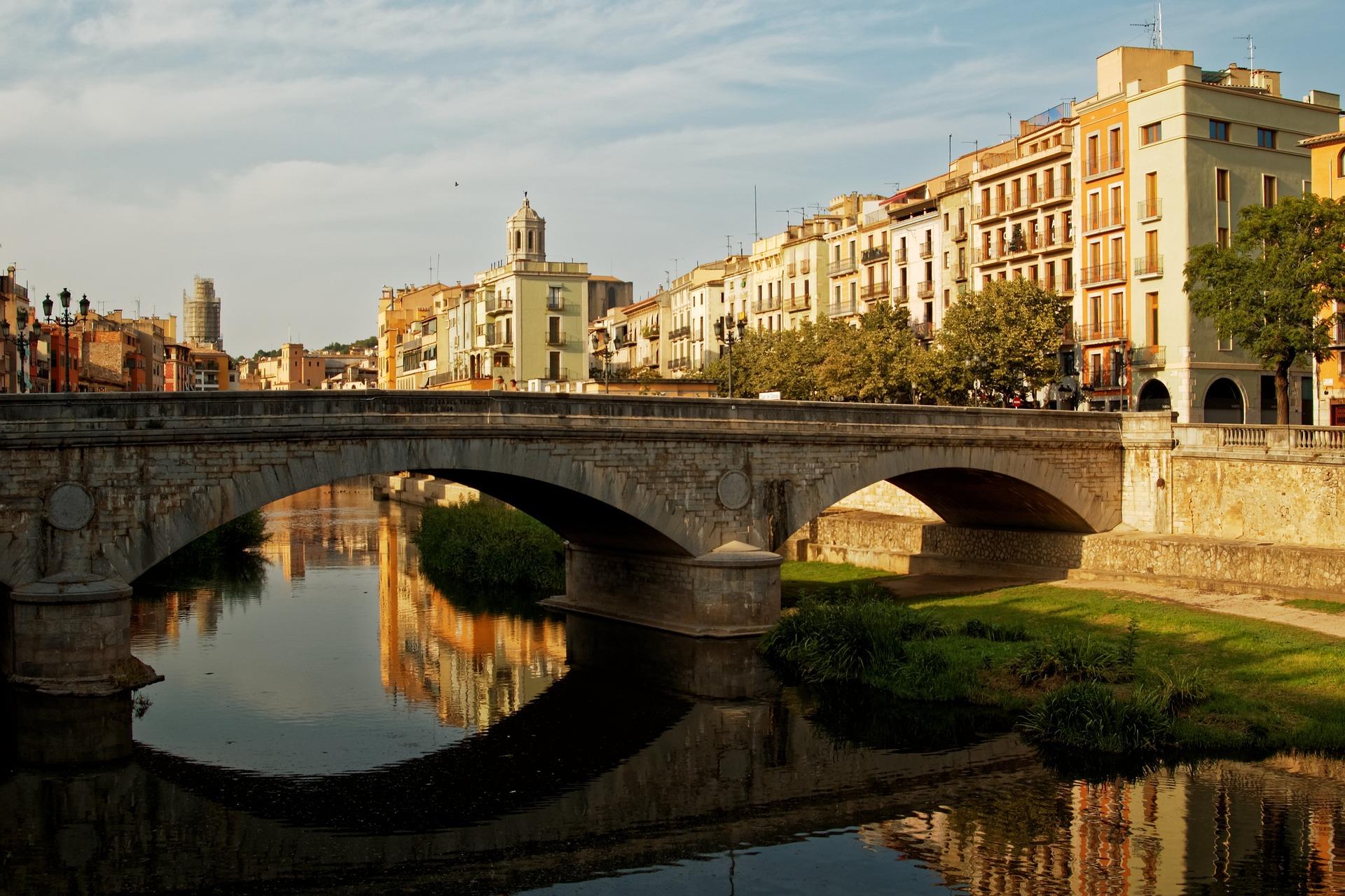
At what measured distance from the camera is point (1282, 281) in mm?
40438

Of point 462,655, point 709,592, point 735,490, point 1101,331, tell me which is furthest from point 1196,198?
point 462,655

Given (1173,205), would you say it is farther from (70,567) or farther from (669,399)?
(70,567)

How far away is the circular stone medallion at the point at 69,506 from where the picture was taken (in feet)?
88.4

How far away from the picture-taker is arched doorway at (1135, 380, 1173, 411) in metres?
52.4

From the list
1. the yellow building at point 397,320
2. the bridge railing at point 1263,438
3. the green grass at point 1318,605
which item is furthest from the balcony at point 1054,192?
the yellow building at point 397,320

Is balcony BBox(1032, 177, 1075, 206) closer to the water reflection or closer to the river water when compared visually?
the water reflection

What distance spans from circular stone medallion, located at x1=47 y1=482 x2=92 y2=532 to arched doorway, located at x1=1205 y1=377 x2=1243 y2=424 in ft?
135

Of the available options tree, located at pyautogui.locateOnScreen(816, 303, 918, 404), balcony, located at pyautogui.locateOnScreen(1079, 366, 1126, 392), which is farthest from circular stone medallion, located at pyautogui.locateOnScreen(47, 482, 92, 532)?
balcony, located at pyautogui.locateOnScreen(1079, 366, 1126, 392)

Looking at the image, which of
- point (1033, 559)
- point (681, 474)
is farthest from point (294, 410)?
point (1033, 559)

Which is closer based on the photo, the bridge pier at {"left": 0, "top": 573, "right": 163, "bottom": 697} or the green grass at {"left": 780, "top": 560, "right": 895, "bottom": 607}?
the bridge pier at {"left": 0, "top": 573, "right": 163, "bottom": 697}

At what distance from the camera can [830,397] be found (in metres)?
59.6

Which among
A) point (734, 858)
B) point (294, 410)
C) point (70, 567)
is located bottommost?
point (734, 858)

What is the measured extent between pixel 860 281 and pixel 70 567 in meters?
52.0

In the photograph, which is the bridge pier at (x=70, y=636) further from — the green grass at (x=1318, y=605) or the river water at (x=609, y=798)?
the green grass at (x=1318, y=605)
